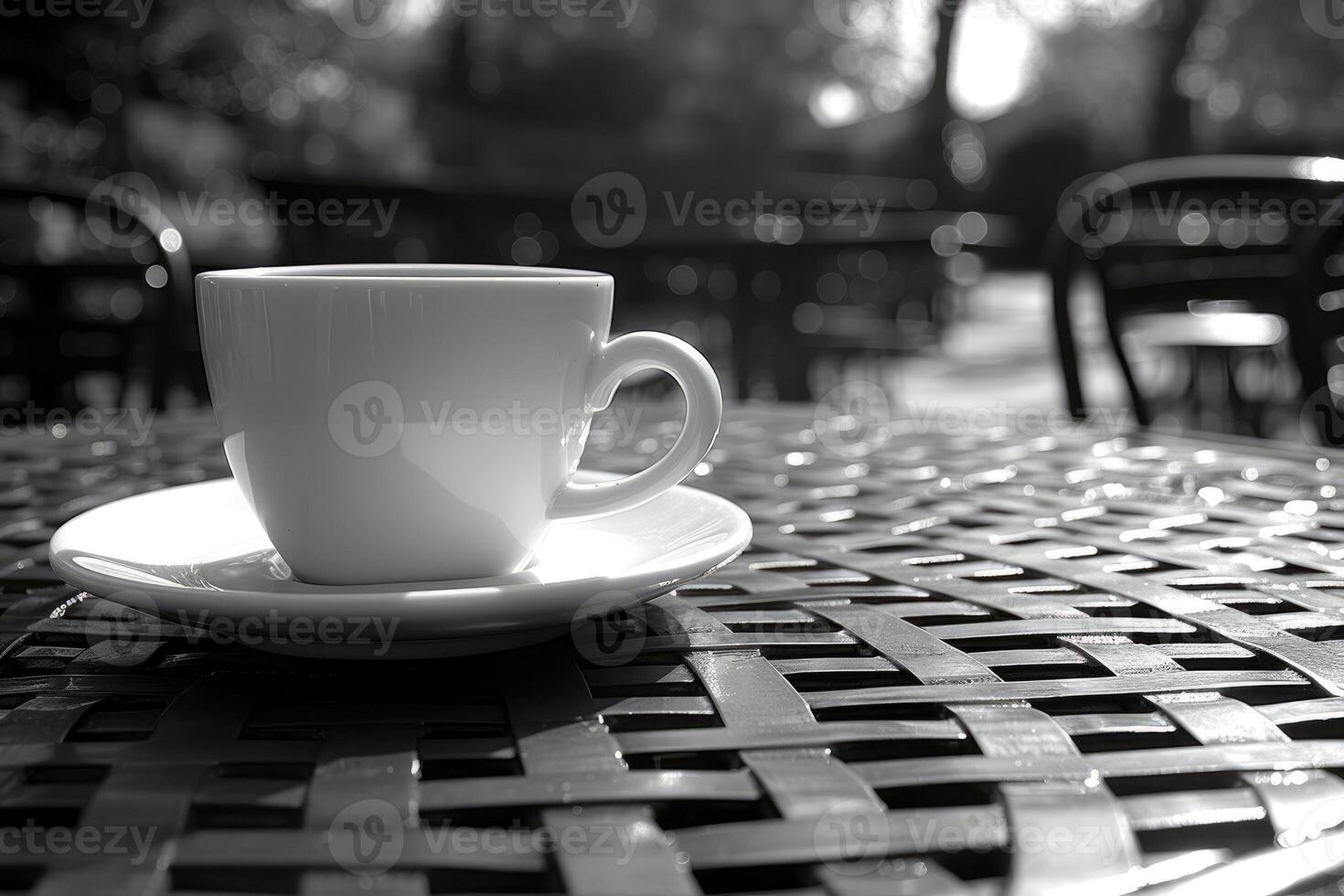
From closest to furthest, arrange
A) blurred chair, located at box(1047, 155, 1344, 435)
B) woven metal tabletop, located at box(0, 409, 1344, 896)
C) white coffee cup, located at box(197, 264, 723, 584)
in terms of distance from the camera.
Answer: woven metal tabletop, located at box(0, 409, 1344, 896)
white coffee cup, located at box(197, 264, 723, 584)
blurred chair, located at box(1047, 155, 1344, 435)

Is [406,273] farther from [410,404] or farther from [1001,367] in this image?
[1001,367]

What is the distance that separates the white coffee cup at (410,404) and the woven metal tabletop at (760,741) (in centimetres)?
5

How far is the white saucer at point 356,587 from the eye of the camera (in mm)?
262

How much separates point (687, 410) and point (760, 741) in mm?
143

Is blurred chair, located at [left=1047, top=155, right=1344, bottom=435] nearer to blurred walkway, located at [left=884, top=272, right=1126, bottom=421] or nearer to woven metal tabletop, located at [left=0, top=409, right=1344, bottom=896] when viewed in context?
woven metal tabletop, located at [left=0, top=409, right=1344, bottom=896]

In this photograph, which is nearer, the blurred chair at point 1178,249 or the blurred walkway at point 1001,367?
the blurred chair at point 1178,249

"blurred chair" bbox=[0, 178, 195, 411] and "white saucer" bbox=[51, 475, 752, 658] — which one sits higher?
"blurred chair" bbox=[0, 178, 195, 411]

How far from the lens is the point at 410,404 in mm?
308

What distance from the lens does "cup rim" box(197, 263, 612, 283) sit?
309mm

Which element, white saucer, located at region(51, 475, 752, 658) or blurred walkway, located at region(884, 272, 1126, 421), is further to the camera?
blurred walkway, located at region(884, 272, 1126, 421)

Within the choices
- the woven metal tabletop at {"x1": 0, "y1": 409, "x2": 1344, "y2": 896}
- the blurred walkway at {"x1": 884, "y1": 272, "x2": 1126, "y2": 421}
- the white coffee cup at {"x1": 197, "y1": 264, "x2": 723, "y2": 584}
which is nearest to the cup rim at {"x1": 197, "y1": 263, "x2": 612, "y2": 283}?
the white coffee cup at {"x1": 197, "y1": 264, "x2": 723, "y2": 584}

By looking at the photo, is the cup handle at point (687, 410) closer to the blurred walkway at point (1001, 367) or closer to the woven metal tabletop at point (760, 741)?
the woven metal tabletop at point (760, 741)

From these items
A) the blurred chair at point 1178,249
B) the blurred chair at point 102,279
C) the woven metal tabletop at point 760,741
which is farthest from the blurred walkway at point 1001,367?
the woven metal tabletop at point 760,741

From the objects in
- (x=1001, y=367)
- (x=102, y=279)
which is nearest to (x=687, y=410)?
(x=102, y=279)
